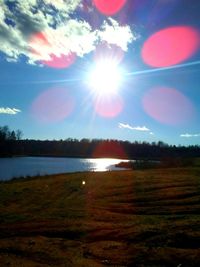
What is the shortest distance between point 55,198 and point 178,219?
10048 millimetres

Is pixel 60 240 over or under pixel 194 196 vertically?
under

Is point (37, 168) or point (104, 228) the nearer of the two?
point (104, 228)

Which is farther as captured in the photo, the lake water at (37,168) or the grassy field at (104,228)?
→ the lake water at (37,168)

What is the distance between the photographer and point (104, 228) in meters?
15.5

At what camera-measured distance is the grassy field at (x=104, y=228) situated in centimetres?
1176

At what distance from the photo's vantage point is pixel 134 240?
44.6 ft

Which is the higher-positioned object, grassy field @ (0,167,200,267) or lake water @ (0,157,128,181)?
lake water @ (0,157,128,181)

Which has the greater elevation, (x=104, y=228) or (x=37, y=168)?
(x=37, y=168)

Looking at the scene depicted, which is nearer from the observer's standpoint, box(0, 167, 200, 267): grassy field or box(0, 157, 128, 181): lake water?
box(0, 167, 200, 267): grassy field

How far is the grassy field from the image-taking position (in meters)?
11.8

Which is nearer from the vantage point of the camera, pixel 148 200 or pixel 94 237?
pixel 94 237

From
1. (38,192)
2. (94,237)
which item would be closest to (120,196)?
(38,192)

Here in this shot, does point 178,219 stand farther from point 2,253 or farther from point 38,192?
point 38,192

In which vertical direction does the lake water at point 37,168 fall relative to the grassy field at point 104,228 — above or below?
above
